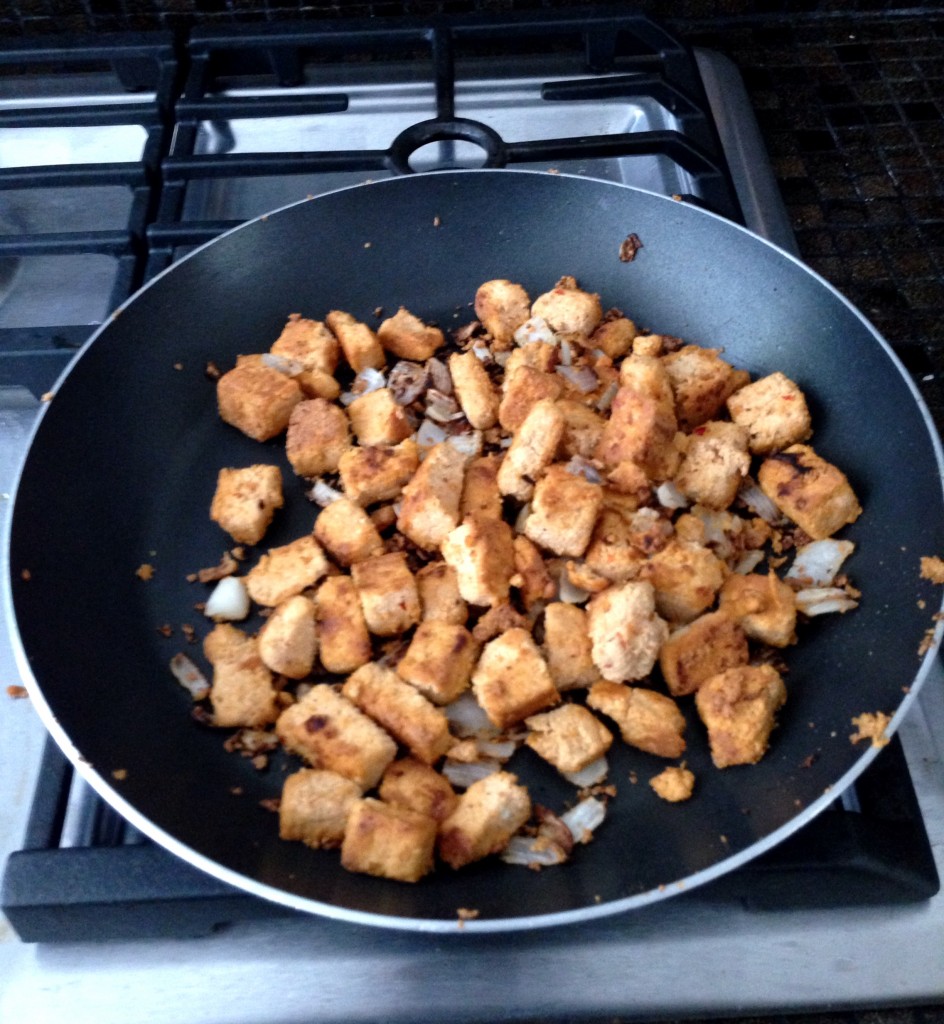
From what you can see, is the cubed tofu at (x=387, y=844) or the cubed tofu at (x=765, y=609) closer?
the cubed tofu at (x=387, y=844)

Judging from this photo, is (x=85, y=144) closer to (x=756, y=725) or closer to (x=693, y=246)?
(x=693, y=246)

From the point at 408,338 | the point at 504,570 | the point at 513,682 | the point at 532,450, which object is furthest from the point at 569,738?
the point at 408,338

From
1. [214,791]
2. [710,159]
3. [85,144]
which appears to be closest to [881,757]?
[214,791]

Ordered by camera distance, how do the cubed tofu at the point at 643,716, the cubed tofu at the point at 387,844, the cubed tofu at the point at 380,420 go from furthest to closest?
1. the cubed tofu at the point at 380,420
2. the cubed tofu at the point at 643,716
3. the cubed tofu at the point at 387,844

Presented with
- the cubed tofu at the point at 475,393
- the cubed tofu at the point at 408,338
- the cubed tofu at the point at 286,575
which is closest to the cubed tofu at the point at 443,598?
the cubed tofu at the point at 286,575

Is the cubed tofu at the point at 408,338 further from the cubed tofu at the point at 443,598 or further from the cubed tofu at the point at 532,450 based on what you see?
the cubed tofu at the point at 443,598

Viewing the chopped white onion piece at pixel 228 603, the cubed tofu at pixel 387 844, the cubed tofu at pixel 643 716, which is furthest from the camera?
the chopped white onion piece at pixel 228 603

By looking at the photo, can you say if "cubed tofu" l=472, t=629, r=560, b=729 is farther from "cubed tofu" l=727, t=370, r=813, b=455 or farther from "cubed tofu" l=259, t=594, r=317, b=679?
"cubed tofu" l=727, t=370, r=813, b=455

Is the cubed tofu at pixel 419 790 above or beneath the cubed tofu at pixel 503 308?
beneath
